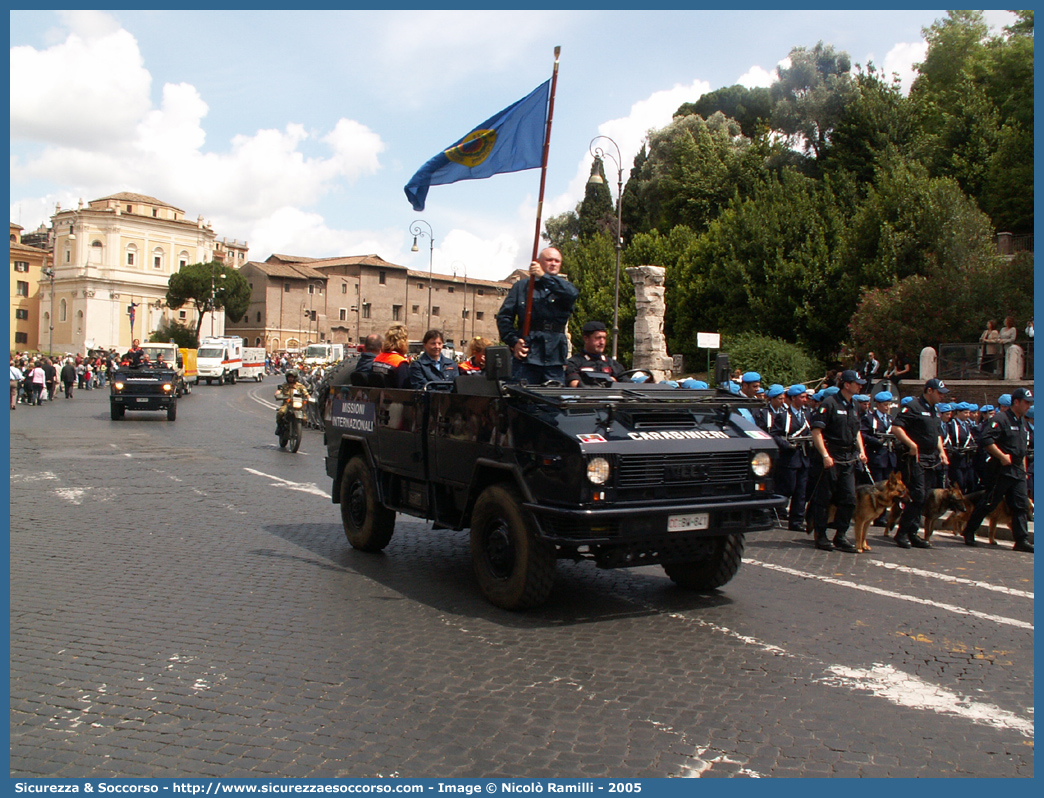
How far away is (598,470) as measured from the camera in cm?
564

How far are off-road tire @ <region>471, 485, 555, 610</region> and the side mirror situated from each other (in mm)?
767

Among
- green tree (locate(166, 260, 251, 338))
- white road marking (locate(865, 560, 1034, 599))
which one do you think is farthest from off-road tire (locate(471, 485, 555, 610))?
green tree (locate(166, 260, 251, 338))

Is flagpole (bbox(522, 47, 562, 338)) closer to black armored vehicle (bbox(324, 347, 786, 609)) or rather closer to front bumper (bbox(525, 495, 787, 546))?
black armored vehicle (bbox(324, 347, 786, 609))

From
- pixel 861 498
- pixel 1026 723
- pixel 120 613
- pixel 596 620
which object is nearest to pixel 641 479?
pixel 596 620

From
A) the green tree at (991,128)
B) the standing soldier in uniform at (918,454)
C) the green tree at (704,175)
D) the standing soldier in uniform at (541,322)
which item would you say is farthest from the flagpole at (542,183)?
the green tree at (704,175)

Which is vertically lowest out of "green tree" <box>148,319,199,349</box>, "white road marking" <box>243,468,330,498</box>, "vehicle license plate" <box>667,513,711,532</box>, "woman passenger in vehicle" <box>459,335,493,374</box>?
"white road marking" <box>243,468,330,498</box>

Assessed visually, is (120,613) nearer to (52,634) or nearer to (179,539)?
(52,634)

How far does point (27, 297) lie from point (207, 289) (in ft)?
80.4

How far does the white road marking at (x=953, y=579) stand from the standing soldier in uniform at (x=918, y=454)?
1298mm

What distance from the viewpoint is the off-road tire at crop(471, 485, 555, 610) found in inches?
235

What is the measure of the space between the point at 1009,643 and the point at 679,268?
38.7m

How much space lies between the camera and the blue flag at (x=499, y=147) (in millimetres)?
8031

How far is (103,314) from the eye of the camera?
100938 millimetres

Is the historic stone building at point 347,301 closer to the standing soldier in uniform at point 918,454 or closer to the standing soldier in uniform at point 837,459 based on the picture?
the standing soldier in uniform at point 918,454
